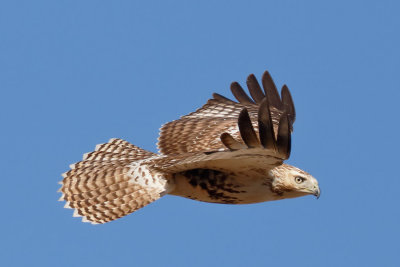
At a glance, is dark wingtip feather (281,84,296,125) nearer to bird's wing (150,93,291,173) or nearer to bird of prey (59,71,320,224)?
bird of prey (59,71,320,224)

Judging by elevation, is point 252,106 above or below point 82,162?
above

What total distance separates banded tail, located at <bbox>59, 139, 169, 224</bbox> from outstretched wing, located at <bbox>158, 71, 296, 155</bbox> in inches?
37.0

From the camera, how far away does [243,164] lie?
8469mm

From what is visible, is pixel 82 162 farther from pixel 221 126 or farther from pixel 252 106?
pixel 252 106

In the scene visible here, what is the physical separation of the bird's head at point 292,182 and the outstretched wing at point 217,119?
110 cm

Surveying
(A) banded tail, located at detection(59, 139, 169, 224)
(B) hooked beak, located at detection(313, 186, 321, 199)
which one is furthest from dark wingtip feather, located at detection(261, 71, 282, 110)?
(A) banded tail, located at detection(59, 139, 169, 224)

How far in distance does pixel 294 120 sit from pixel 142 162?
2488 millimetres

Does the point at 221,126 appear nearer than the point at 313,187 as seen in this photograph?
No

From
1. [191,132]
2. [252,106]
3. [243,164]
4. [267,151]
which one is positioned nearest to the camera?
[267,151]

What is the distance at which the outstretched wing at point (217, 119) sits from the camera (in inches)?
395

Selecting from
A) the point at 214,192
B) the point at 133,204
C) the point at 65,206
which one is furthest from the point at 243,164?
the point at 65,206

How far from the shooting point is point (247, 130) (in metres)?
7.55

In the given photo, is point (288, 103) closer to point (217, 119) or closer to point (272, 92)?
point (272, 92)

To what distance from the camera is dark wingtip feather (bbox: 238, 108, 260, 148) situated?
7.43 metres
